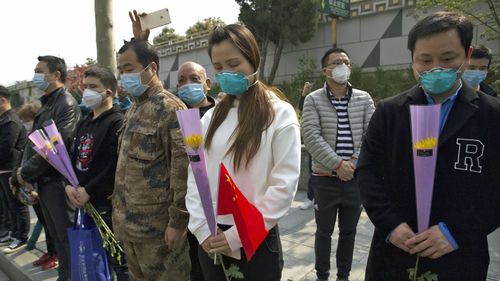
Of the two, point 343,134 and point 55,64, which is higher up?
point 55,64

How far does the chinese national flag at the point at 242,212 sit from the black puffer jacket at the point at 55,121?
7.58ft

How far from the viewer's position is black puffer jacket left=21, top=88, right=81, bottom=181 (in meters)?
3.15

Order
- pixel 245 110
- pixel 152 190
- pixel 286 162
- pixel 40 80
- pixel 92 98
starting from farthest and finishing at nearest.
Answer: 1. pixel 40 80
2. pixel 92 98
3. pixel 152 190
4. pixel 245 110
5. pixel 286 162

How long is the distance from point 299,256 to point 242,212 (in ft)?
7.84

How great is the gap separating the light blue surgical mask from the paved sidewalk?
2.01 m

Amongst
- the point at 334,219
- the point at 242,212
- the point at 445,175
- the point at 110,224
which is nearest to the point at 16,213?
the point at 110,224

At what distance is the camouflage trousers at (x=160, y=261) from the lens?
2.24 metres

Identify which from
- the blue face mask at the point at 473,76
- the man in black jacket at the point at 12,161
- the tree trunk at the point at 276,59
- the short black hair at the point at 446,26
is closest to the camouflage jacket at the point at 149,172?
the short black hair at the point at 446,26

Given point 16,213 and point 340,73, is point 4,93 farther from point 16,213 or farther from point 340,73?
point 340,73

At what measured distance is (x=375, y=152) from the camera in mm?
1653

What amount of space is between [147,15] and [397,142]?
208 centimetres

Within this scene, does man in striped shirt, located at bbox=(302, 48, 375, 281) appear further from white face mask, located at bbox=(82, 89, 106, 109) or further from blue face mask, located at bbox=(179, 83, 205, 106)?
white face mask, located at bbox=(82, 89, 106, 109)

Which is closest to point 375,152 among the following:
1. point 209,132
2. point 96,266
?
point 209,132

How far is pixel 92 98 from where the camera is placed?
2.87m
